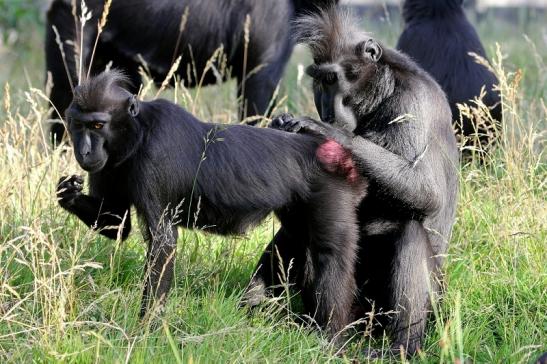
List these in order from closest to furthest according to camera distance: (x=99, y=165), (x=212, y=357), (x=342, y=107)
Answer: (x=212, y=357), (x=99, y=165), (x=342, y=107)

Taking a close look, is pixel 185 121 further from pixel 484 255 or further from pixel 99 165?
pixel 484 255

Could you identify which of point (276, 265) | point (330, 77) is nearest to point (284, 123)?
point (330, 77)

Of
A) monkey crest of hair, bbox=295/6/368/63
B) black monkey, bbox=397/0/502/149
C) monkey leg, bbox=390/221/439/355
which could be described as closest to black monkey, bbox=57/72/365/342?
monkey leg, bbox=390/221/439/355

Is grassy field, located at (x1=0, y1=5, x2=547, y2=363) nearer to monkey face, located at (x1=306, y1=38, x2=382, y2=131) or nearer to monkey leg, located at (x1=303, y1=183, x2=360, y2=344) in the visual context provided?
monkey leg, located at (x1=303, y1=183, x2=360, y2=344)

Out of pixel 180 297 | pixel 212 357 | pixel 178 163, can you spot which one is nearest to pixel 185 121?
pixel 178 163

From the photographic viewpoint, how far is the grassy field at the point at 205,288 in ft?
13.1

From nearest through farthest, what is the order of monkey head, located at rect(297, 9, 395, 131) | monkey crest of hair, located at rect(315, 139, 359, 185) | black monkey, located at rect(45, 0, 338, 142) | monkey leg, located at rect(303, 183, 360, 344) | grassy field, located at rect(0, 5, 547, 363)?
grassy field, located at rect(0, 5, 547, 363)
monkey leg, located at rect(303, 183, 360, 344)
monkey crest of hair, located at rect(315, 139, 359, 185)
monkey head, located at rect(297, 9, 395, 131)
black monkey, located at rect(45, 0, 338, 142)

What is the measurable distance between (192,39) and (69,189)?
3682mm

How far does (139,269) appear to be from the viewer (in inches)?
201

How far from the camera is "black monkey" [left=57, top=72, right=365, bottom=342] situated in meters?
4.43

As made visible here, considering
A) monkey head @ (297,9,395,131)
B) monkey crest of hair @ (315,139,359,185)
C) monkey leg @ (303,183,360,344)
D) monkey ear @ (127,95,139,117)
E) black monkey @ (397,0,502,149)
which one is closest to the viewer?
monkey ear @ (127,95,139,117)

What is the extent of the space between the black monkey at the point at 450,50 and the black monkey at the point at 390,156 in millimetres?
2579

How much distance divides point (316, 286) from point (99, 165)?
4.25ft

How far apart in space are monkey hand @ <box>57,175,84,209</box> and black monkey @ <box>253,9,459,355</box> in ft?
3.64
